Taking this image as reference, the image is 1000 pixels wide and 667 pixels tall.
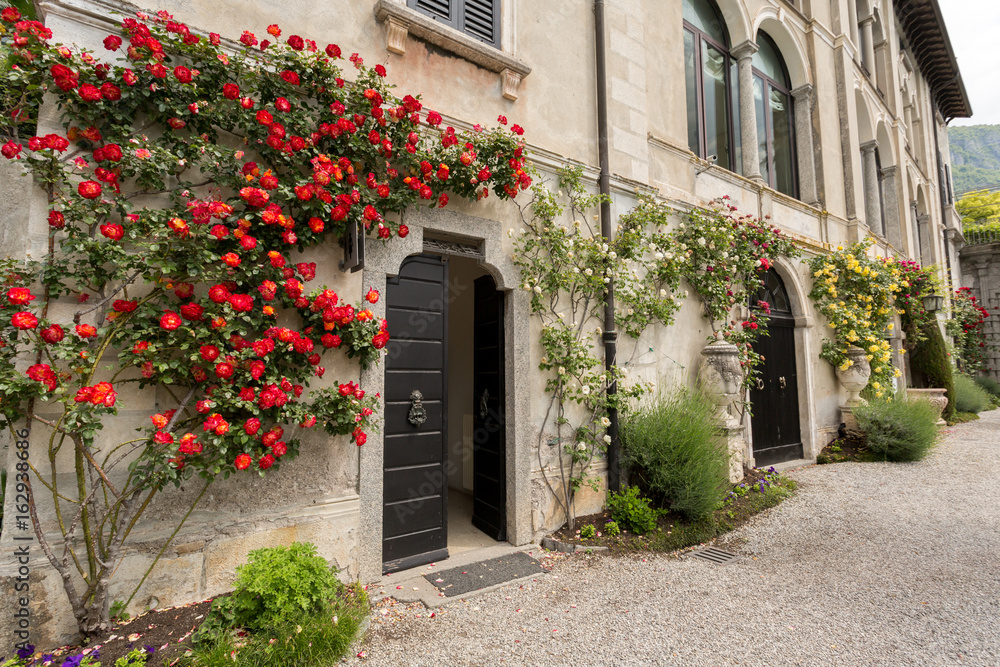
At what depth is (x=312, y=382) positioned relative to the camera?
3.29 m

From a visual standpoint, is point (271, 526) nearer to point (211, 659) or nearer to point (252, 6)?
point (211, 659)

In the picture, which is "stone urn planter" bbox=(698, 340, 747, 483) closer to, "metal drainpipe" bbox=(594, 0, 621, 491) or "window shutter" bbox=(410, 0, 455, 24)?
"metal drainpipe" bbox=(594, 0, 621, 491)

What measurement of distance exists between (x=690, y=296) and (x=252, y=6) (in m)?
5.23

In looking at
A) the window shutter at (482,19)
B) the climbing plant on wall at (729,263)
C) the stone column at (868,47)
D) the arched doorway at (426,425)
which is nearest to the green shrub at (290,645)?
the arched doorway at (426,425)

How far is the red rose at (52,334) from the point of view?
2385mm

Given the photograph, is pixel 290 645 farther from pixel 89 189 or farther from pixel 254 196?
pixel 89 189

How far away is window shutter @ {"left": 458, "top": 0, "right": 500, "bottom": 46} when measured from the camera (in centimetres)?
437

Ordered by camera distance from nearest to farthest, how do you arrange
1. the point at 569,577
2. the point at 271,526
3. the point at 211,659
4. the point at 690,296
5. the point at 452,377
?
the point at 211,659
the point at 271,526
the point at 569,577
the point at 690,296
the point at 452,377

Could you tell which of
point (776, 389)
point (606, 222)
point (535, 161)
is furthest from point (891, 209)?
point (535, 161)

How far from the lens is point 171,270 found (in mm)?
2574

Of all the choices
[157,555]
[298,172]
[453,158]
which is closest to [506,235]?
[453,158]

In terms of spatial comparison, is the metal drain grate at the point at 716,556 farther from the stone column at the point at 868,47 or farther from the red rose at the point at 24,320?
the stone column at the point at 868,47

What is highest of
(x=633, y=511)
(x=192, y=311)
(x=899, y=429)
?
(x=192, y=311)

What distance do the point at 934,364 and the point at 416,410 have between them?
12.6 metres
